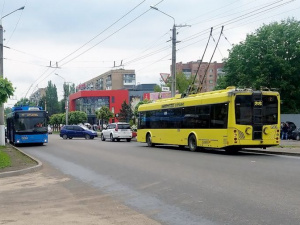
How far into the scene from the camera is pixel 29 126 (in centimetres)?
3019

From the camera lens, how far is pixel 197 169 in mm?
13570

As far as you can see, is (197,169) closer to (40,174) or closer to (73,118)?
(40,174)

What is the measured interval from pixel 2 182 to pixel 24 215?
4680 mm

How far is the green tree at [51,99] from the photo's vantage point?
13612 cm

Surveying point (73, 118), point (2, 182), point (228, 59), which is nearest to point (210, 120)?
point (2, 182)

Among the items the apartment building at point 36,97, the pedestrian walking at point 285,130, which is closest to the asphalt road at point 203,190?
the pedestrian walking at point 285,130

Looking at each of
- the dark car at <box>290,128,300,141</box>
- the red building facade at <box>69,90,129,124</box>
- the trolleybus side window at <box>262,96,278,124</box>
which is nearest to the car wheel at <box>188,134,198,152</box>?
the trolleybus side window at <box>262,96,278,124</box>

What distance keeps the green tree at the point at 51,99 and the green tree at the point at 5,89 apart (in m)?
116

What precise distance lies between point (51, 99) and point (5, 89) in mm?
117709

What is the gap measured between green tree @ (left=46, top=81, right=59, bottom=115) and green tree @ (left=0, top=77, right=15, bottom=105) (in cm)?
11587

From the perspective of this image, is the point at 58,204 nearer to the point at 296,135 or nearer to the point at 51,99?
the point at 296,135

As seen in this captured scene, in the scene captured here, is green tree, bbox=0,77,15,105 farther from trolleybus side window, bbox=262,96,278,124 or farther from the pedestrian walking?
the pedestrian walking

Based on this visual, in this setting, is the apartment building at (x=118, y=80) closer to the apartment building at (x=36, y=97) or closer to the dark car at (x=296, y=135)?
the apartment building at (x=36, y=97)

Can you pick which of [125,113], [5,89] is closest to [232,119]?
[5,89]
